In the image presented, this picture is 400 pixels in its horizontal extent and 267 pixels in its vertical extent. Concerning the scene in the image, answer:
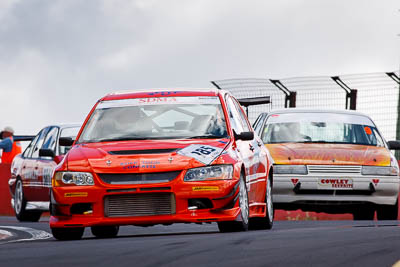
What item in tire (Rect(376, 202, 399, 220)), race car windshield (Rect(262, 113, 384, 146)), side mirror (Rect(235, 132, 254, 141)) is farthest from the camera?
race car windshield (Rect(262, 113, 384, 146))

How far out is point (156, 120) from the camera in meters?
11.0

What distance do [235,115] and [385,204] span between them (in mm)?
3899

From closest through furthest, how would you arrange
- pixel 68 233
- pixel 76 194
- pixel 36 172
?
pixel 76 194
pixel 68 233
pixel 36 172

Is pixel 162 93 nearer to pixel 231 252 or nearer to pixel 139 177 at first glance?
pixel 139 177

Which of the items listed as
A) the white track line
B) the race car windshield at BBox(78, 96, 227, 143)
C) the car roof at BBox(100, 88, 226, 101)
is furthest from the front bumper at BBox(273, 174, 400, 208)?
the race car windshield at BBox(78, 96, 227, 143)

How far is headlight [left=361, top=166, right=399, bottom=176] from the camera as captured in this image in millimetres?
14562

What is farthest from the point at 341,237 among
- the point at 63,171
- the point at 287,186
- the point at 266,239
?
the point at 287,186

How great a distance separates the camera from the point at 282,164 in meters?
14.5

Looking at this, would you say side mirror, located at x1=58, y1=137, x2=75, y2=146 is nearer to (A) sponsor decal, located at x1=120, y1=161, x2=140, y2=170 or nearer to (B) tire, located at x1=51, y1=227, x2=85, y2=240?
(B) tire, located at x1=51, y1=227, x2=85, y2=240

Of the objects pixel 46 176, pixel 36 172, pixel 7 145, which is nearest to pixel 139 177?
pixel 46 176

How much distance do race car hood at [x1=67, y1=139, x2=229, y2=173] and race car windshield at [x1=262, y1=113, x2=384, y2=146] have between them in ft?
16.1

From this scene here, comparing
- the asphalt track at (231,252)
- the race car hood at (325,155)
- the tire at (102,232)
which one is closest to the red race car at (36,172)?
the race car hood at (325,155)

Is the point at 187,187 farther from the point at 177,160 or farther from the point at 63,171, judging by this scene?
the point at 63,171

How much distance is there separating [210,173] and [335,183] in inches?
189
